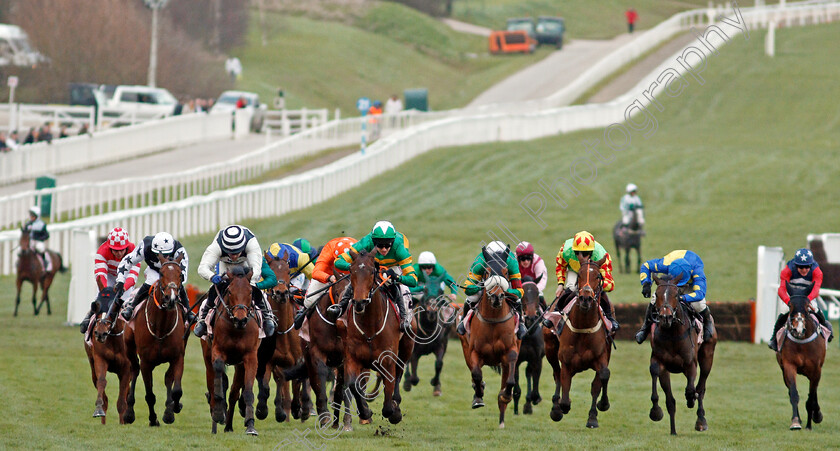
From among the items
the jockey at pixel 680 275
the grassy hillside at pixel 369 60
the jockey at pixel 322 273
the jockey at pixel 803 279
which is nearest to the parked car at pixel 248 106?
the grassy hillside at pixel 369 60

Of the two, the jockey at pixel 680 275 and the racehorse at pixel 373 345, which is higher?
the jockey at pixel 680 275

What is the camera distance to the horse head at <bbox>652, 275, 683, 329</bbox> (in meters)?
11.8

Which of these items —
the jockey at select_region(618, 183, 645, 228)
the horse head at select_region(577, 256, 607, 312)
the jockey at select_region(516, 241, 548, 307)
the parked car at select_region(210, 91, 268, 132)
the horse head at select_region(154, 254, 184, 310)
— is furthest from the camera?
the parked car at select_region(210, 91, 268, 132)

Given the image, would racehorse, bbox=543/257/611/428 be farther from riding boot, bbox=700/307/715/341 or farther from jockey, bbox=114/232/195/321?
jockey, bbox=114/232/195/321

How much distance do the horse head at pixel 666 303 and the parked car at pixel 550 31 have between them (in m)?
60.1

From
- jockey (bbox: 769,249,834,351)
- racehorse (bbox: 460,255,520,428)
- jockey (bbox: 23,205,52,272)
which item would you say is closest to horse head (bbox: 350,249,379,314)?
racehorse (bbox: 460,255,520,428)

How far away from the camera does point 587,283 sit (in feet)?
38.7

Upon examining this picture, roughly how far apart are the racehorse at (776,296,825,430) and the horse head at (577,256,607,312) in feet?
7.40

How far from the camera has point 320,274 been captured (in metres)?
12.9

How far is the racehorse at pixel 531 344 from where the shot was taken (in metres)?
13.2

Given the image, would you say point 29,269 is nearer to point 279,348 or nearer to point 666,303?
point 279,348

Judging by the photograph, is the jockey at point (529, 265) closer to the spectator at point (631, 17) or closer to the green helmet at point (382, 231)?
the green helmet at point (382, 231)

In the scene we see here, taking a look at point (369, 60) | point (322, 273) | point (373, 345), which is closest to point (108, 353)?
point (322, 273)

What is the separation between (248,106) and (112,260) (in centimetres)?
3403
